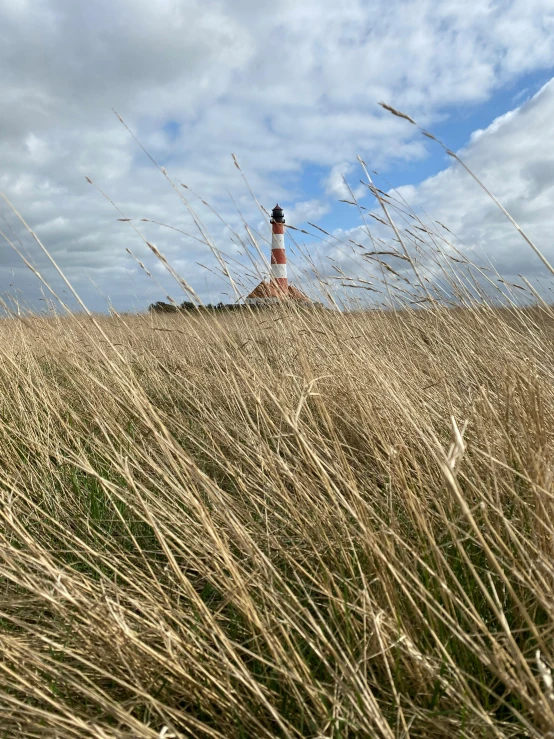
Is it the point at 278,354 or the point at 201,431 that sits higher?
the point at 278,354

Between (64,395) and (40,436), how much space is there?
0.79 m

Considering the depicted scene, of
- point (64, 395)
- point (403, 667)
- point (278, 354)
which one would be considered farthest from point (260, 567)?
point (64, 395)

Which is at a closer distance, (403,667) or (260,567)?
(403,667)

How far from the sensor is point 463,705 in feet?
2.73

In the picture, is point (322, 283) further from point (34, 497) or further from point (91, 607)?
point (91, 607)

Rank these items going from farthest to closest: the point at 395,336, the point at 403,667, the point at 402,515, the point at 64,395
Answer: the point at 395,336 < the point at 64,395 < the point at 402,515 < the point at 403,667

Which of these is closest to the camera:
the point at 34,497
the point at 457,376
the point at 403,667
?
the point at 403,667

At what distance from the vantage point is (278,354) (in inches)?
122

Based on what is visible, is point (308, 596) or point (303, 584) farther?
point (303, 584)

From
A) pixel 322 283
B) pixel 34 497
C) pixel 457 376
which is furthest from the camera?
pixel 322 283

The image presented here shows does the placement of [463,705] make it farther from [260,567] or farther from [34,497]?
[34,497]

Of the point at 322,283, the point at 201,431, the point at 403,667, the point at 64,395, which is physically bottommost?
the point at 403,667

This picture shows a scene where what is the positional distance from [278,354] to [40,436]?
1328mm

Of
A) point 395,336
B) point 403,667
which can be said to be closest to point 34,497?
point 403,667
